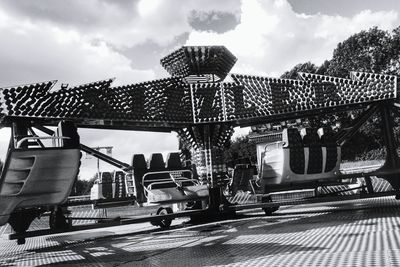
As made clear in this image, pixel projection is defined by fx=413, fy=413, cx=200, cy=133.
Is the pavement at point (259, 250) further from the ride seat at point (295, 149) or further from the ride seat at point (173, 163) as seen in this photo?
the ride seat at point (173, 163)

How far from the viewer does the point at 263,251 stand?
418cm

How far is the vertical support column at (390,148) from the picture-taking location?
7.95m

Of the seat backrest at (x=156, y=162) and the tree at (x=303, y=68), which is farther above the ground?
the tree at (x=303, y=68)

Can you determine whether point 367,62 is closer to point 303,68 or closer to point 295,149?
point 303,68

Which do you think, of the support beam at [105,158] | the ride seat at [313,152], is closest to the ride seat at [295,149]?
the ride seat at [313,152]

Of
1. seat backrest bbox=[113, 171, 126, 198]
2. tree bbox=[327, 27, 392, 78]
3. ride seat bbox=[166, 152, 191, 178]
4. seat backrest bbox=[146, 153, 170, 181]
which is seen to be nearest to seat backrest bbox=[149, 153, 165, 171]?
seat backrest bbox=[146, 153, 170, 181]

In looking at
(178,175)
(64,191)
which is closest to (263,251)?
(64,191)

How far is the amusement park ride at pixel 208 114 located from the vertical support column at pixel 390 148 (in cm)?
2

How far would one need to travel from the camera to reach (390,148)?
317 inches

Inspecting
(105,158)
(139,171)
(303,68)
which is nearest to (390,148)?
(139,171)

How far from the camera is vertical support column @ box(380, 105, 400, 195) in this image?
313 inches

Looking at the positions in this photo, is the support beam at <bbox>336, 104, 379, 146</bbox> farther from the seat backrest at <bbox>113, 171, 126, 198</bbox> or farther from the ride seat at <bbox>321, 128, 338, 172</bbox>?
the seat backrest at <bbox>113, 171, 126, 198</bbox>

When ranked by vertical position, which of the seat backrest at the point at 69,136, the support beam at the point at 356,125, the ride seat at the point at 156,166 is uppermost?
the support beam at the point at 356,125

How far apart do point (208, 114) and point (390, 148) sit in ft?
11.9
